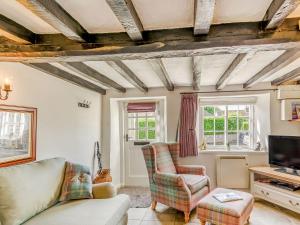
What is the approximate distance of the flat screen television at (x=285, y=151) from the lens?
143 inches

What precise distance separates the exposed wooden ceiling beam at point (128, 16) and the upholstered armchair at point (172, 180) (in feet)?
6.75

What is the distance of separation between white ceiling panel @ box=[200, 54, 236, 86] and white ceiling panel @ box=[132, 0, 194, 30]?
0.82 m

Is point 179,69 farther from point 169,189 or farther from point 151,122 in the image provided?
point 151,122

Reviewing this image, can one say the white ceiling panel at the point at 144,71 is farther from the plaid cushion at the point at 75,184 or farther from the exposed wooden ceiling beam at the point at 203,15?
the plaid cushion at the point at 75,184

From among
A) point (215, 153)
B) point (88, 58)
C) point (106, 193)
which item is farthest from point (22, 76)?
point (215, 153)

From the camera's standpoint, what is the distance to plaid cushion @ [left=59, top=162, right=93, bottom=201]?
8.47 ft

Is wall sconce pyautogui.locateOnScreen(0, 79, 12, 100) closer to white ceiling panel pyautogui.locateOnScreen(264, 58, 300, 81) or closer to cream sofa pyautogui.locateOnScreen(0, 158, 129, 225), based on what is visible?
cream sofa pyautogui.locateOnScreen(0, 158, 129, 225)

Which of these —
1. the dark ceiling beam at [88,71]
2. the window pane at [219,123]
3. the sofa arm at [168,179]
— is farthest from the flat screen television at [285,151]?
the dark ceiling beam at [88,71]

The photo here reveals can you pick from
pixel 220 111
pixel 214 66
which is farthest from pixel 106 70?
pixel 220 111

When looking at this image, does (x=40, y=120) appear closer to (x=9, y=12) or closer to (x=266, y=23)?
(x=9, y=12)

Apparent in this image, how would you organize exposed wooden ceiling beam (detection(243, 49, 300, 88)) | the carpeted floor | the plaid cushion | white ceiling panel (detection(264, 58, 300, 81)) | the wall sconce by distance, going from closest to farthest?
1. the wall sconce
2. exposed wooden ceiling beam (detection(243, 49, 300, 88))
3. the plaid cushion
4. white ceiling panel (detection(264, 58, 300, 81))
5. the carpeted floor

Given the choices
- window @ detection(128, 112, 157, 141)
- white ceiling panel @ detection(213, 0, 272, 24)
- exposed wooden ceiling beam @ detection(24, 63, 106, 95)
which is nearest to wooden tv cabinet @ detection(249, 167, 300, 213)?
window @ detection(128, 112, 157, 141)

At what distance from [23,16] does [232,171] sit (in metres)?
3.99

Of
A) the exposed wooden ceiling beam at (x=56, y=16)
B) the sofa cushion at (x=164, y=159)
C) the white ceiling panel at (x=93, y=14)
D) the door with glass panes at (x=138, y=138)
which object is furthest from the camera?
the door with glass panes at (x=138, y=138)
